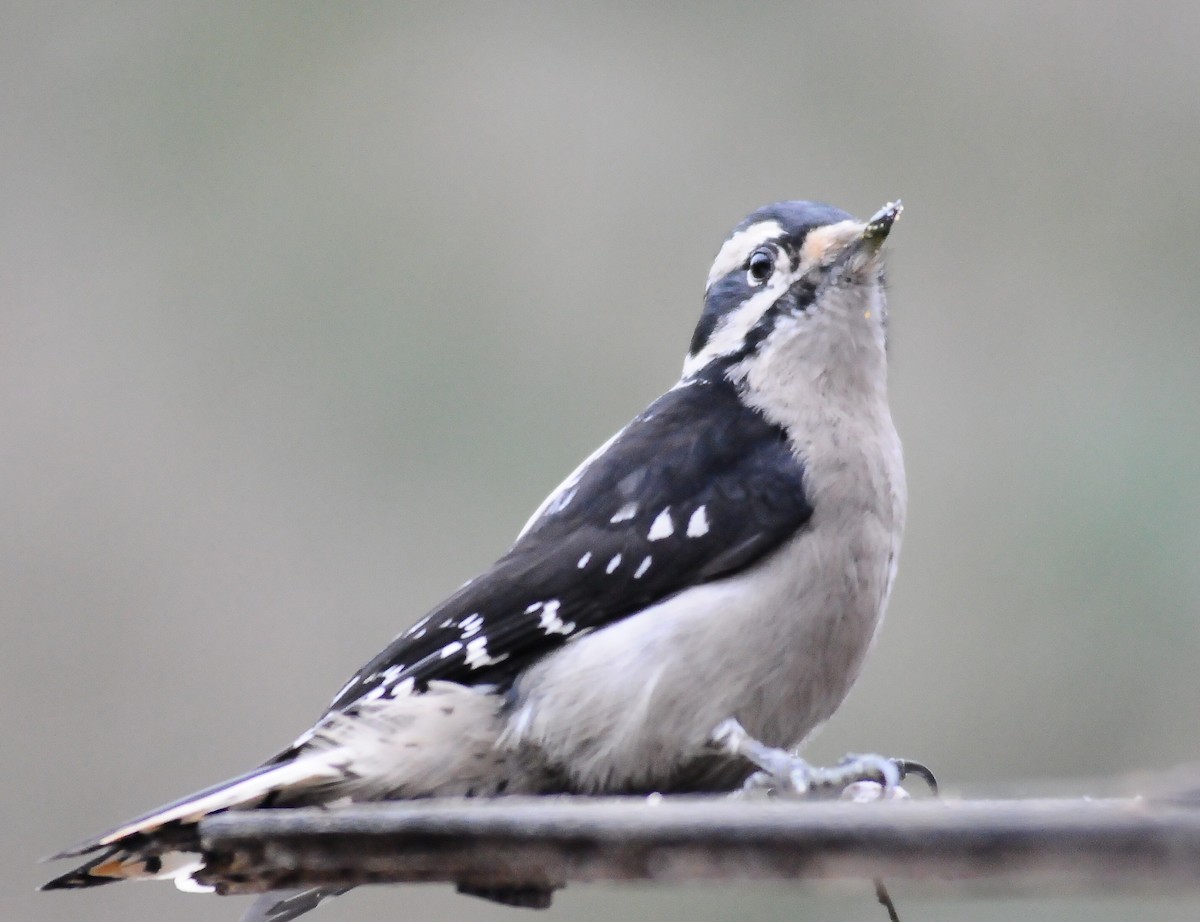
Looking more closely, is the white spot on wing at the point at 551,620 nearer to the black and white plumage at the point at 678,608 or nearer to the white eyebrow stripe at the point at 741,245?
the black and white plumage at the point at 678,608

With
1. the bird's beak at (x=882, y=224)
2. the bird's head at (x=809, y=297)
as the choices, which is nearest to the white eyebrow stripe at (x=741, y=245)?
the bird's head at (x=809, y=297)

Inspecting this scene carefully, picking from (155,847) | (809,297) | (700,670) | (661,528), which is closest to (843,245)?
(809,297)

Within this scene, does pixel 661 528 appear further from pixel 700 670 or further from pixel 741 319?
pixel 741 319

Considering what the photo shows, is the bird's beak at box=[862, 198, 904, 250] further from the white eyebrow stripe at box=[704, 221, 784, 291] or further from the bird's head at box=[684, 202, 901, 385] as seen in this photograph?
the white eyebrow stripe at box=[704, 221, 784, 291]

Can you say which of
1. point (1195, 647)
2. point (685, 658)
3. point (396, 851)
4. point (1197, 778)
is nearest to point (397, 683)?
point (685, 658)

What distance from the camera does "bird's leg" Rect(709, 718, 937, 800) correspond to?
1209 millimetres

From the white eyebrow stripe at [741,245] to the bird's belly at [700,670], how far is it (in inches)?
13.9

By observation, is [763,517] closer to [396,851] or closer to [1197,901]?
[396,851]

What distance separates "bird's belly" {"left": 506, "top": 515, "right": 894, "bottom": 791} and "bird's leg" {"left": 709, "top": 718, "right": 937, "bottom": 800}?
2 centimetres

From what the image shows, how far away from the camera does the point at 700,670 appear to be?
139 centimetres

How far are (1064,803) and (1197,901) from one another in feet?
0.28

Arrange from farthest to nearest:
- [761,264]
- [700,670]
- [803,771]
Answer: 1. [761,264]
2. [700,670]
3. [803,771]

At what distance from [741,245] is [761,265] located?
2.1 inches

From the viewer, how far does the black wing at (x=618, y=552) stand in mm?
1443
